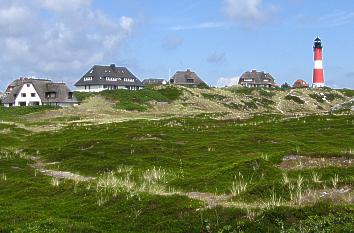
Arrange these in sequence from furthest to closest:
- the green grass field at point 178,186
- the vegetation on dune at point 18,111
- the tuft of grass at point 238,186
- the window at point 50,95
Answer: the window at point 50,95 < the vegetation on dune at point 18,111 < the tuft of grass at point 238,186 < the green grass field at point 178,186

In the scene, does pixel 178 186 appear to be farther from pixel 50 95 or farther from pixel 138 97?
pixel 50 95

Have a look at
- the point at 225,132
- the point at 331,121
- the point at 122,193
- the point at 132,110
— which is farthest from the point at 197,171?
the point at 132,110

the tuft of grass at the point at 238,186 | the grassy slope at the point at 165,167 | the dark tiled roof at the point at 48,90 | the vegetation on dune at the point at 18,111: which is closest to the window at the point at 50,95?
the dark tiled roof at the point at 48,90

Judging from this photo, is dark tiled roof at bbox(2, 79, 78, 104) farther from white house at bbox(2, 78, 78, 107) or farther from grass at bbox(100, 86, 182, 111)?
grass at bbox(100, 86, 182, 111)

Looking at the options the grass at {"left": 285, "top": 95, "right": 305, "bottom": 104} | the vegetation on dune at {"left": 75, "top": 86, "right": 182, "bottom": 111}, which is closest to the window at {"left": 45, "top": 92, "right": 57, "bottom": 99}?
the vegetation on dune at {"left": 75, "top": 86, "right": 182, "bottom": 111}

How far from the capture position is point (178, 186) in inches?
1419

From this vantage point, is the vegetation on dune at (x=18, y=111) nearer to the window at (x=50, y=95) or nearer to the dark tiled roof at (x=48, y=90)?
the dark tiled roof at (x=48, y=90)

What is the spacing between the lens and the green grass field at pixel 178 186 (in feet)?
78.5

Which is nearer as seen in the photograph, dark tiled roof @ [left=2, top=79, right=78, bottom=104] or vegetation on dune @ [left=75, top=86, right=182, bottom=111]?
vegetation on dune @ [left=75, top=86, right=182, bottom=111]

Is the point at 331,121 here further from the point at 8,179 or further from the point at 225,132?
the point at 8,179

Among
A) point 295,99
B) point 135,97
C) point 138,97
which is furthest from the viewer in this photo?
point 295,99

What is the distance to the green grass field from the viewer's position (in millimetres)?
23922

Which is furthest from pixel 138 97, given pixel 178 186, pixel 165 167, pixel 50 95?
pixel 178 186

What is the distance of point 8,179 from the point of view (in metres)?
42.2
